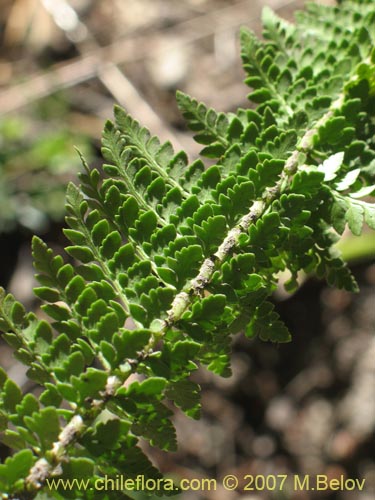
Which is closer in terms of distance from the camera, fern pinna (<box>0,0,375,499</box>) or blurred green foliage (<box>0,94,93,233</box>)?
fern pinna (<box>0,0,375,499</box>)

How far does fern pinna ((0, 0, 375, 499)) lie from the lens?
942mm

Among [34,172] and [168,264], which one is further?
[34,172]

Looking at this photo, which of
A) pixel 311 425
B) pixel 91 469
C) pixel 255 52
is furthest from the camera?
pixel 311 425

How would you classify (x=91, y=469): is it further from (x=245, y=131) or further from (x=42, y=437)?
(x=245, y=131)

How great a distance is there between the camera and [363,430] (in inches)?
134

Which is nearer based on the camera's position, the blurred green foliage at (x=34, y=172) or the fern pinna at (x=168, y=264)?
the fern pinna at (x=168, y=264)

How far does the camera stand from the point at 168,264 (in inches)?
40.1

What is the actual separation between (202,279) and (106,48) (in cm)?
404

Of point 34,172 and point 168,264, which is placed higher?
point 34,172

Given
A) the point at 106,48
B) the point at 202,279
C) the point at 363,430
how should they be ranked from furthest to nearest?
the point at 106,48
the point at 363,430
the point at 202,279

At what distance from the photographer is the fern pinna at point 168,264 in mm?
942

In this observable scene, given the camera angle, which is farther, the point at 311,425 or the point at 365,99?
the point at 311,425

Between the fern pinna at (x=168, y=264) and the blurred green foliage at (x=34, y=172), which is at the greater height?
the blurred green foliage at (x=34, y=172)

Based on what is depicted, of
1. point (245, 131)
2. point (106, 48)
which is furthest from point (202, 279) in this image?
point (106, 48)
